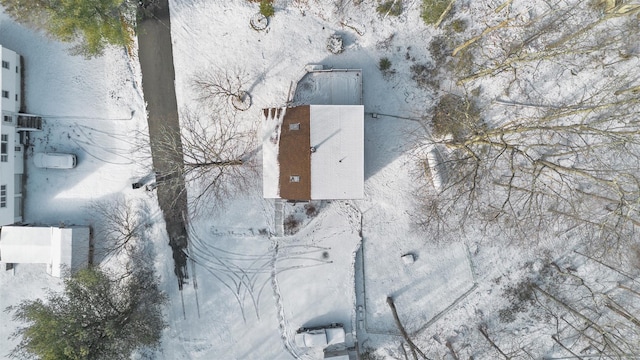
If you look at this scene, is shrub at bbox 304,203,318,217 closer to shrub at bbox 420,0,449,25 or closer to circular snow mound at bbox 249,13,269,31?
circular snow mound at bbox 249,13,269,31

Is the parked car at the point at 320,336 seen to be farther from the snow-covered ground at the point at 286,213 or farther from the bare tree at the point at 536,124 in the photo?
the bare tree at the point at 536,124

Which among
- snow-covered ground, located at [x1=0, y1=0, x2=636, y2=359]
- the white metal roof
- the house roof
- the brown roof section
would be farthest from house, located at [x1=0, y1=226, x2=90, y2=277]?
the white metal roof

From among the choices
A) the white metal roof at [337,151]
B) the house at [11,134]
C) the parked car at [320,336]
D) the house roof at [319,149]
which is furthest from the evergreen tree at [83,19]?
the parked car at [320,336]

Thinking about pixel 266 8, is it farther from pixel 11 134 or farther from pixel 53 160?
pixel 11 134

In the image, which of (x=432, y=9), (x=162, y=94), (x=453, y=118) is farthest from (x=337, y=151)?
(x=162, y=94)

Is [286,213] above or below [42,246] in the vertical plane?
above

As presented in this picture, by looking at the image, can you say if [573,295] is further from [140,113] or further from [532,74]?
[140,113]
